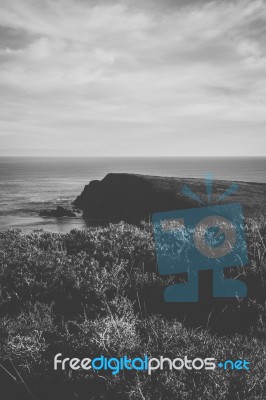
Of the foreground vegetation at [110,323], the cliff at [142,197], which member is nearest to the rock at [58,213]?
the cliff at [142,197]

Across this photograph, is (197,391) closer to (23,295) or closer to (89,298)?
(89,298)

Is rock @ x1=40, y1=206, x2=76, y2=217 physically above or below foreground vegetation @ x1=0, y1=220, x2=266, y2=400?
below

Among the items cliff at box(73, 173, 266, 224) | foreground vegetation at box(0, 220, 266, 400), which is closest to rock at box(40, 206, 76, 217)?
cliff at box(73, 173, 266, 224)

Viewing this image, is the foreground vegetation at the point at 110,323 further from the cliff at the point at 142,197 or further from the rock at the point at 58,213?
the rock at the point at 58,213

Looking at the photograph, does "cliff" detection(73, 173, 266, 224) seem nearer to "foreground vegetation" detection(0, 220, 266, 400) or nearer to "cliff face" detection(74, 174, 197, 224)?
"cliff face" detection(74, 174, 197, 224)

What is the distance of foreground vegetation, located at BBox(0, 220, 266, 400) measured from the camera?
169 inches

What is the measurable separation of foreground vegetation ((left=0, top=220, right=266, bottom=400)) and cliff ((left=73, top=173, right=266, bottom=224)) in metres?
21.9

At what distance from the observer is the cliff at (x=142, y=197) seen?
36312 millimetres

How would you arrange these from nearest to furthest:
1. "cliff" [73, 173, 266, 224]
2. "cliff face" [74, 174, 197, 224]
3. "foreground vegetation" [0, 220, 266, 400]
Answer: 1. "foreground vegetation" [0, 220, 266, 400]
2. "cliff" [73, 173, 266, 224]
3. "cliff face" [74, 174, 197, 224]

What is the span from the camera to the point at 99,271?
7.84 m

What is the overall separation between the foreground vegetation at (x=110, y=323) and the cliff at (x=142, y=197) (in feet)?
71.9

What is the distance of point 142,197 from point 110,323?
3677cm

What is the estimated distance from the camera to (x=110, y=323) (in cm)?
531

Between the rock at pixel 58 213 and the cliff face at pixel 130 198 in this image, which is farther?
the rock at pixel 58 213
